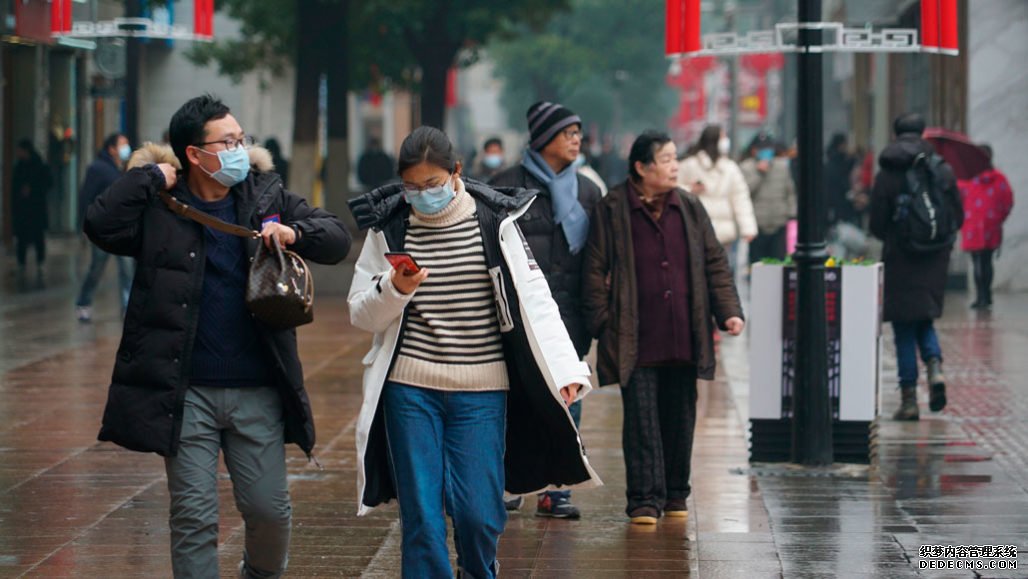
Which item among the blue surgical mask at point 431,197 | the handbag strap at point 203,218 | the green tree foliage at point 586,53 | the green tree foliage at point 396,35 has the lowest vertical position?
the handbag strap at point 203,218

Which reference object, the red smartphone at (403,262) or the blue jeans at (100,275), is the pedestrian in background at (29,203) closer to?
the blue jeans at (100,275)

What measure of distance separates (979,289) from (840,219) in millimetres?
8752

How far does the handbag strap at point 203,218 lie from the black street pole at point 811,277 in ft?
12.8

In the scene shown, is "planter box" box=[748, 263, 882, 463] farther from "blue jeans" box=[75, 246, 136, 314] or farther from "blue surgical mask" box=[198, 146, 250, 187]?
"blue jeans" box=[75, 246, 136, 314]

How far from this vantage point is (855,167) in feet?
87.2

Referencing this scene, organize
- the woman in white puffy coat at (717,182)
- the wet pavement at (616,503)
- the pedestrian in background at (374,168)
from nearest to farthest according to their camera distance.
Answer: the wet pavement at (616,503) < the woman in white puffy coat at (717,182) < the pedestrian in background at (374,168)

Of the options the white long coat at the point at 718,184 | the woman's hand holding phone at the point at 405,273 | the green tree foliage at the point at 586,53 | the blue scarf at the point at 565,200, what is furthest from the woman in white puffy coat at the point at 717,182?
the green tree foliage at the point at 586,53

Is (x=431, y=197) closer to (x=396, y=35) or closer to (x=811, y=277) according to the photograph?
(x=811, y=277)

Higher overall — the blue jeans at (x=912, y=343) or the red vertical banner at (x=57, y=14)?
the red vertical banner at (x=57, y=14)

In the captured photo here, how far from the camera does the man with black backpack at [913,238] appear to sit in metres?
10.3

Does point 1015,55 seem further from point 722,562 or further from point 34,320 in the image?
point 722,562

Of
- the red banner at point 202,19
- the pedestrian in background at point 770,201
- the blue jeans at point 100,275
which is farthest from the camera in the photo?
the pedestrian in background at point 770,201

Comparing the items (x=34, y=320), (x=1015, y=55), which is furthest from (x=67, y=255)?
(x=1015, y=55)

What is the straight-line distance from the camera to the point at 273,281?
5152mm
